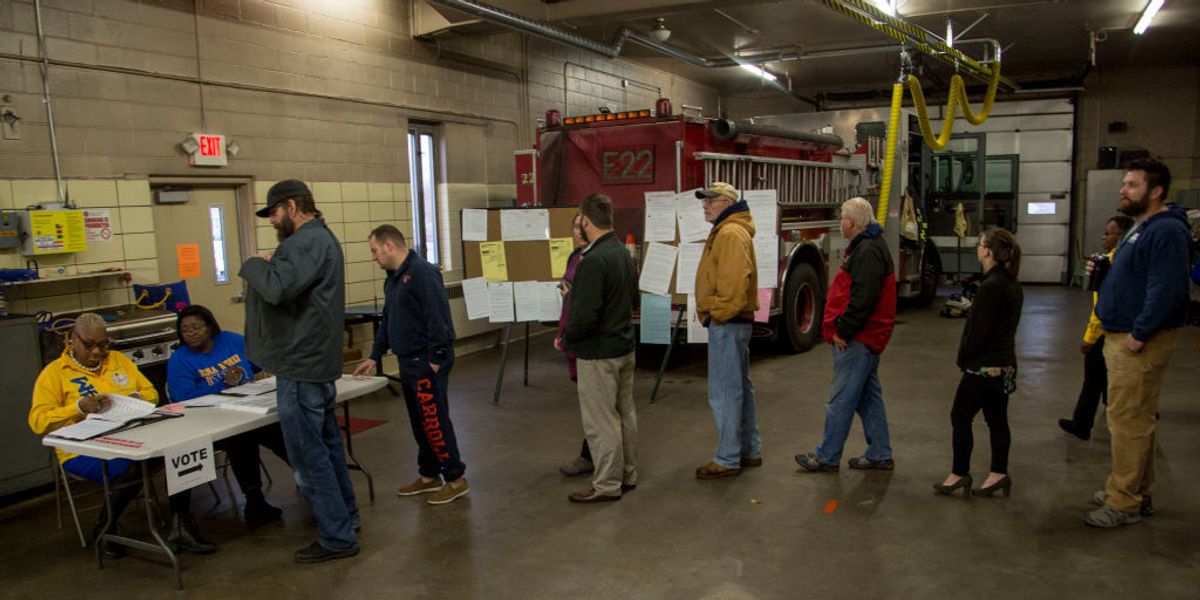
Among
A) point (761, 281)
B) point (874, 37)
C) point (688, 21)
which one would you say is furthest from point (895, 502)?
point (874, 37)

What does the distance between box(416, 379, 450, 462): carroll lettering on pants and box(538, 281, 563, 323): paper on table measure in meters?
2.60

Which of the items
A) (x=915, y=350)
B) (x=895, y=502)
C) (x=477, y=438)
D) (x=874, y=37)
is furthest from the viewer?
(x=874, y=37)

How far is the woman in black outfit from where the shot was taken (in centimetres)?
417

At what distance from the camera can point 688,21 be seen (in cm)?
1091

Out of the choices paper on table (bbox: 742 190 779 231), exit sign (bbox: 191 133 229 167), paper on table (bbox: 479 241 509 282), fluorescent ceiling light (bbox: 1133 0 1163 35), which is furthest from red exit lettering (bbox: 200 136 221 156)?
fluorescent ceiling light (bbox: 1133 0 1163 35)

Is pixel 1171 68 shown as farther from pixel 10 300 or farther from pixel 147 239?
pixel 10 300

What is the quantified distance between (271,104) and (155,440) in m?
4.44

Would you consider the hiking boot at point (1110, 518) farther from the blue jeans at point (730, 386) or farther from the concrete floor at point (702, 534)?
the blue jeans at point (730, 386)

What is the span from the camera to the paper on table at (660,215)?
6.85 m

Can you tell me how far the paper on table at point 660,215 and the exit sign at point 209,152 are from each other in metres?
3.53

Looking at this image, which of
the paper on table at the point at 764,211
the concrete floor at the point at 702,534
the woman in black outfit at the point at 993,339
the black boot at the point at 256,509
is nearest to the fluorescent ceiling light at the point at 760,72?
the paper on table at the point at 764,211

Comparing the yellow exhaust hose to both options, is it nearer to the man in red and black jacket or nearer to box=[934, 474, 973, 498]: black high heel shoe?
Result: the man in red and black jacket

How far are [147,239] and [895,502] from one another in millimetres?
5596

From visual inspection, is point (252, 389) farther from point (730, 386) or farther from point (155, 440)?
point (730, 386)
